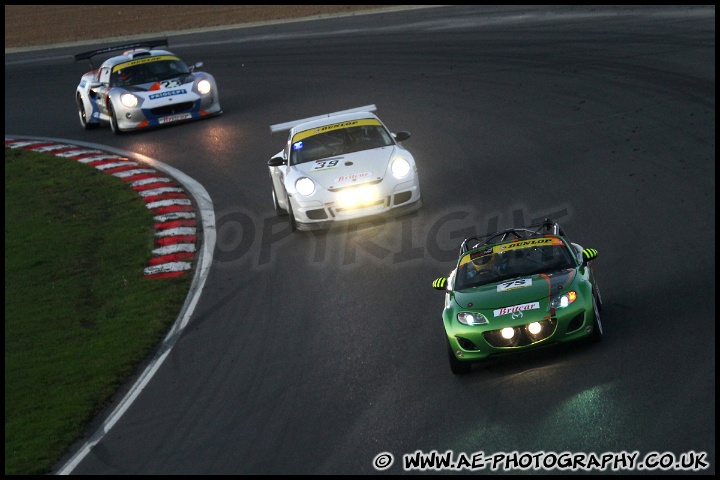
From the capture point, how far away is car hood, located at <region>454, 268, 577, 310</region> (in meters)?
9.16

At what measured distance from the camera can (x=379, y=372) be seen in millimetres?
9617

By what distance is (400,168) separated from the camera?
14.2 meters

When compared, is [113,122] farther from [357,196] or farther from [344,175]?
[357,196]

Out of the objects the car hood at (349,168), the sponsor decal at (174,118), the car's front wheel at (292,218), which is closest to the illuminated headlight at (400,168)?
the car hood at (349,168)

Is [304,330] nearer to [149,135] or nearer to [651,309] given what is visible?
[651,309]

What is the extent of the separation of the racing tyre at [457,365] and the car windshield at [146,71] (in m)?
13.4

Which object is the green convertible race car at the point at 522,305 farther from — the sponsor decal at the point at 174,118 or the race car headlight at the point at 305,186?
the sponsor decal at the point at 174,118

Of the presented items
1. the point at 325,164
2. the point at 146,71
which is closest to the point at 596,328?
the point at 325,164

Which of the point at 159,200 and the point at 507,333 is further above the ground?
the point at 507,333

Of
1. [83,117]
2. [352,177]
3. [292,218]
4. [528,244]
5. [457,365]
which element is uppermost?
[528,244]

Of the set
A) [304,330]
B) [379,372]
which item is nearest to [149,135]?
[304,330]

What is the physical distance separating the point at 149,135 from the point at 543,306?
45.3 ft

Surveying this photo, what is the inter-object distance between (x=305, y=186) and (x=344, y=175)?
0.52 m

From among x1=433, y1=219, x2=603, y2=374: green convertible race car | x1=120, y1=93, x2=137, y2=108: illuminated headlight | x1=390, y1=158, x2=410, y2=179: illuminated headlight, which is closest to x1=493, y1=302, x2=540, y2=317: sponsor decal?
x1=433, y1=219, x2=603, y2=374: green convertible race car
